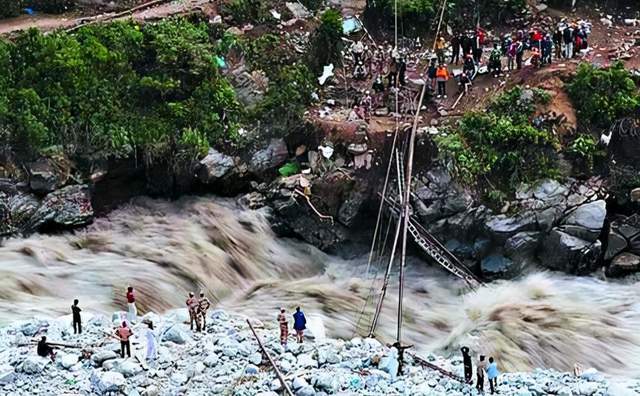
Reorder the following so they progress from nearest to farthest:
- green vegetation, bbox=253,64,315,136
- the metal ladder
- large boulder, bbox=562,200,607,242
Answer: large boulder, bbox=562,200,607,242, the metal ladder, green vegetation, bbox=253,64,315,136

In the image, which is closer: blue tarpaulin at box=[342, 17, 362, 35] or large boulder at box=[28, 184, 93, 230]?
large boulder at box=[28, 184, 93, 230]

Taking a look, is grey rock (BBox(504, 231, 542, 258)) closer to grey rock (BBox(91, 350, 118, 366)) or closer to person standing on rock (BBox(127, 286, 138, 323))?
person standing on rock (BBox(127, 286, 138, 323))

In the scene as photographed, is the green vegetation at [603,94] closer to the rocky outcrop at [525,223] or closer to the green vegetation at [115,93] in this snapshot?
the rocky outcrop at [525,223]

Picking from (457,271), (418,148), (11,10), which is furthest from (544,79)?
(11,10)

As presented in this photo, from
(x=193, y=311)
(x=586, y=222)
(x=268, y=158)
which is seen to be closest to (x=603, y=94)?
(x=586, y=222)

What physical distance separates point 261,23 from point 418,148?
6.68 metres

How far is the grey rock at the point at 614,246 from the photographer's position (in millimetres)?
20688

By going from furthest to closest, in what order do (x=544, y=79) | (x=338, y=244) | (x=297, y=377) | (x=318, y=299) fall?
(x=544, y=79), (x=338, y=244), (x=318, y=299), (x=297, y=377)

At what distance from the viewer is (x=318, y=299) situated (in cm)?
2020

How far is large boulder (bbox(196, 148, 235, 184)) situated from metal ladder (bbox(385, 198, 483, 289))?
15.0ft

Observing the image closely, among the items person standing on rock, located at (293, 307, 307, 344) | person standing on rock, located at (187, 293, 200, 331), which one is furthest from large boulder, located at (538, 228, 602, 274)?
person standing on rock, located at (187, 293, 200, 331)

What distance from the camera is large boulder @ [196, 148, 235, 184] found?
22797 millimetres

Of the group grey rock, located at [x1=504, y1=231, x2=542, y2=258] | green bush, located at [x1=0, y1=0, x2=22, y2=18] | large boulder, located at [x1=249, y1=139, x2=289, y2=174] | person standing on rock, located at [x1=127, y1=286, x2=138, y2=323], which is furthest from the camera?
green bush, located at [x1=0, y1=0, x2=22, y2=18]

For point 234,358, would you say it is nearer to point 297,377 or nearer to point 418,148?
point 297,377
